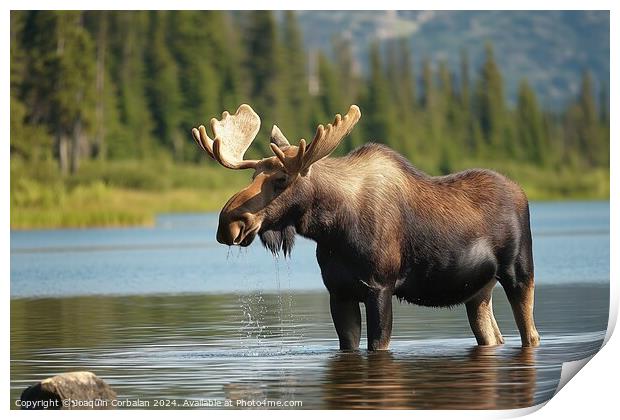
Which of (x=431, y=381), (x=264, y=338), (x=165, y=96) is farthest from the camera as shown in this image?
(x=165, y=96)

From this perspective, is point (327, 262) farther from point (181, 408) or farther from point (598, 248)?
point (598, 248)

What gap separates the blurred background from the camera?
5378 centimetres

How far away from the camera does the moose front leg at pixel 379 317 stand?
13.7 meters

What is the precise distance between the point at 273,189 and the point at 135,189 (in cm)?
4761

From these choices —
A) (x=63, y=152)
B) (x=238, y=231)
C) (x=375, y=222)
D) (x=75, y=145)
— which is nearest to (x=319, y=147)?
(x=375, y=222)

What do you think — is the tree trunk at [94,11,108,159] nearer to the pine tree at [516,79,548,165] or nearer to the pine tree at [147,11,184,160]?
the pine tree at [147,11,184,160]

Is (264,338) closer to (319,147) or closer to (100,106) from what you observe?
(319,147)

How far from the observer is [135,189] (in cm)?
6078

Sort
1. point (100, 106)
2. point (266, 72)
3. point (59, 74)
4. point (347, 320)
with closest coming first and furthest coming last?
point (347, 320) < point (59, 74) < point (100, 106) < point (266, 72)

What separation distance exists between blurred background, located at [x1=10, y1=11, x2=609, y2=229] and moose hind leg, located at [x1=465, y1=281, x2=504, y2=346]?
28.8m

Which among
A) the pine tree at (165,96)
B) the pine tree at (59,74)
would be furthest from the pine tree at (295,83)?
the pine tree at (59,74)

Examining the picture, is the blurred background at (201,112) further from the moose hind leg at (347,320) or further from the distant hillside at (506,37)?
the moose hind leg at (347,320)

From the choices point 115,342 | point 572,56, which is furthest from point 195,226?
point 572,56

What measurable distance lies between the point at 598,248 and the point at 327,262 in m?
17.8
